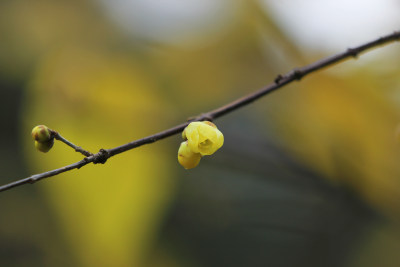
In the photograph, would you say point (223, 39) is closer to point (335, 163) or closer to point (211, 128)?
point (335, 163)

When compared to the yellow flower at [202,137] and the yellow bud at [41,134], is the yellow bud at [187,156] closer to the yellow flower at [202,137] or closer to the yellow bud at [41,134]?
the yellow flower at [202,137]

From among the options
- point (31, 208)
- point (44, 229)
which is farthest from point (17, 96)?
point (44, 229)

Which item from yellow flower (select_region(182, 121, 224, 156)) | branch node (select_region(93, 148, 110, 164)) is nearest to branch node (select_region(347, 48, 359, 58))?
yellow flower (select_region(182, 121, 224, 156))

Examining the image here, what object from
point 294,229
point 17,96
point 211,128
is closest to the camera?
point 211,128

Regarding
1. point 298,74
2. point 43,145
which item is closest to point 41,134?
point 43,145

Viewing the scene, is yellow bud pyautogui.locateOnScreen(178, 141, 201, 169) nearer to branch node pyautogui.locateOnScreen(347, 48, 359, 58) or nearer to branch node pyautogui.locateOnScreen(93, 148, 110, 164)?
branch node pyautogui.locateOnScreen(93, 148, 110, 164)

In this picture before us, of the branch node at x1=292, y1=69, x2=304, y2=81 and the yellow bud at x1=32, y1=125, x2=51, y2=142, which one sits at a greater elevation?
the branch node at x1=292, y1=69, x2=304, y2=81
